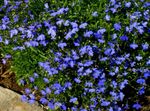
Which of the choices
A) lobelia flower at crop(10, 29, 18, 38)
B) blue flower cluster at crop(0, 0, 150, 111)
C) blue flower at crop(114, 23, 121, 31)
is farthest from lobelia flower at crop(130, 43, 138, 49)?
lobelia flower at crop(10, 29, 18, 38)

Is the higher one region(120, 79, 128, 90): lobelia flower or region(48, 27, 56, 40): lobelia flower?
region(48, 27, 56, 40): lobelia flower

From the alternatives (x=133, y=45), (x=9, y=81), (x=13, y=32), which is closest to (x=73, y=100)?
(x=133, y=45)

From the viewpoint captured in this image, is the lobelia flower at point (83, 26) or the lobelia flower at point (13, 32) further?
the lobelia flower at point (13, 32)

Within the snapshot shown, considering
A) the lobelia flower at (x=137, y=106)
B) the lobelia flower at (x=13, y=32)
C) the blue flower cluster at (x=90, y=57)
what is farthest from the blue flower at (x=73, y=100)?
the lobelia flower at (x=13, y=32)

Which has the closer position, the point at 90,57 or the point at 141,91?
the point at 90,57

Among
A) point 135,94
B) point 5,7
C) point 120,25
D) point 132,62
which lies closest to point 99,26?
point 120,25

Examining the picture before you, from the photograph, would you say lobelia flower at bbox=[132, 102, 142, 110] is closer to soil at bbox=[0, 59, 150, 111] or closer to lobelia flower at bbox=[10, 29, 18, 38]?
soil at bbox=[0, 59, 150, 111]

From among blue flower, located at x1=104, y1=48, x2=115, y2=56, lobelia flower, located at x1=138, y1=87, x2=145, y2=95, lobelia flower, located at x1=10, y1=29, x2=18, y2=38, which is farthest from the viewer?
lobelia flower, located at x1=10, y1=29, x2=18, y2=38

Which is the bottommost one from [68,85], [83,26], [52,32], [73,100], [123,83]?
[73,100]

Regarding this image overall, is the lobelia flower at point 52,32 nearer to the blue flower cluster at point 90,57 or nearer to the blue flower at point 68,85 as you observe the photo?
the blue flower cluster at point 90,57

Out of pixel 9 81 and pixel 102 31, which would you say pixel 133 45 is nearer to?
pixel 102 31
